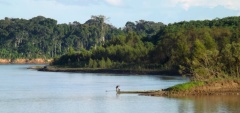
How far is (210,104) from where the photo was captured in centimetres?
3706

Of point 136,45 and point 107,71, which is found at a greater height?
point 136,45

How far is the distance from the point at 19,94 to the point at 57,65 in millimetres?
68136

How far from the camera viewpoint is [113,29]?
6708 inches

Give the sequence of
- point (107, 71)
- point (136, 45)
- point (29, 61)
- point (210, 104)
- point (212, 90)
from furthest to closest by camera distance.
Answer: point (29, 61) → point (136, 45) → point (107, 71) → point (212, 90) → point (210, 104)

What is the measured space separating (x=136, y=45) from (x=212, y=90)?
61430mm

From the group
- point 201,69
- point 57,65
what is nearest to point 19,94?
point 201,69

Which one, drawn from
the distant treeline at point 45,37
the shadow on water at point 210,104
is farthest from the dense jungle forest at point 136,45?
the shadow on water at point 210,104

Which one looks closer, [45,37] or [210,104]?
[210,104]

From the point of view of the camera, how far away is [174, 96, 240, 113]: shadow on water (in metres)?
34.4

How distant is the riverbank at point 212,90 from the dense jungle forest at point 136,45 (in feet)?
3.51

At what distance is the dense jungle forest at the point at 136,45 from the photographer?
46781 millimetres

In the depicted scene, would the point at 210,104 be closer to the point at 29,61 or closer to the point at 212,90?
the point at 212,90

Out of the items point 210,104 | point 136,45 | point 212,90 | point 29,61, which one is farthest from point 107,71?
point 29,61

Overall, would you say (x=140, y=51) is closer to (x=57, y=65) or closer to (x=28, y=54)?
(x=57, y=65)
